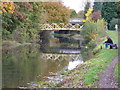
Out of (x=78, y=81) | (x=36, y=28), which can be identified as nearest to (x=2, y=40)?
(x=36, y=28)

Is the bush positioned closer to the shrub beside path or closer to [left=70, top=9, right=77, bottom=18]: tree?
the shrub beside path

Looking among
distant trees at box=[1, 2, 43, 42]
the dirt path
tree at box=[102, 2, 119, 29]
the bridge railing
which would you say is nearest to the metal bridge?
the bridge railing

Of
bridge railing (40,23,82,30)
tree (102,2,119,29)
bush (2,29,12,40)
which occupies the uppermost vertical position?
tree (102,2,119,29)

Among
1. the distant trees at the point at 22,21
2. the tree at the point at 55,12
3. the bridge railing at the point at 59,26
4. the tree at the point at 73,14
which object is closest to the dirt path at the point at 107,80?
the distant trees at the point at 22,21

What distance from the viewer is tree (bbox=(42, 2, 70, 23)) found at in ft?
141

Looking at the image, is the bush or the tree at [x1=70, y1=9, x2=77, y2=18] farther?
the tree at [x1=70, y1=9, x2=77, y2=18]

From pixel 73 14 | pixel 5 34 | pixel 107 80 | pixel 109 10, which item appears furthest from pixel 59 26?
pixel 107 80

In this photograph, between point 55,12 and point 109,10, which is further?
point 55,12

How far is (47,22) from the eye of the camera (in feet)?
143

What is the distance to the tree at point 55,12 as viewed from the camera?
141ft

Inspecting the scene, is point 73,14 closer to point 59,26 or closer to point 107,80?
point 59,26

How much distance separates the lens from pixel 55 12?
43.1 m

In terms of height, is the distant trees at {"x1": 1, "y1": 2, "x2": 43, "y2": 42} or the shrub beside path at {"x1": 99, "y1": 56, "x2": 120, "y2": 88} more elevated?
the distant trees at {"x1": 1, "y1": 2, "x2": 43, "y2": 42}

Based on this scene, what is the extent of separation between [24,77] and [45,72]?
1.97 metres
